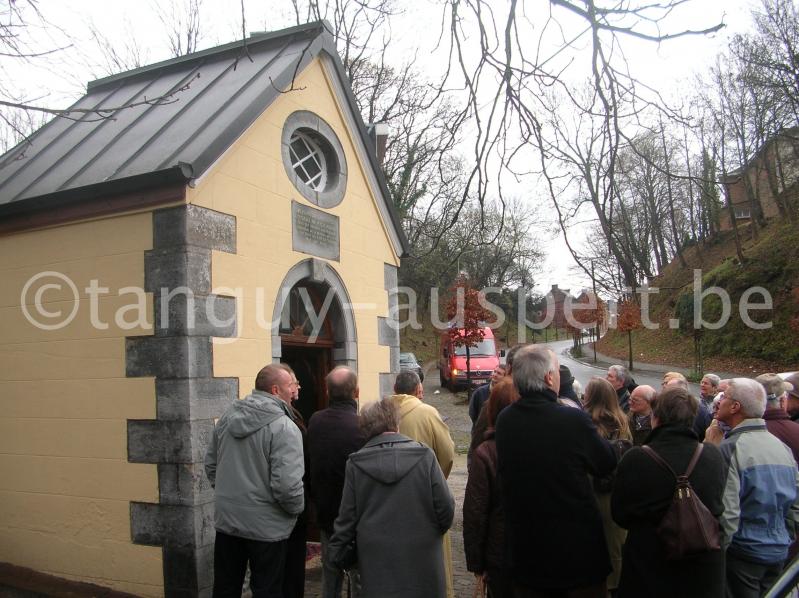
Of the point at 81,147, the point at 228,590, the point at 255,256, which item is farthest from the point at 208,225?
the point at 228,590

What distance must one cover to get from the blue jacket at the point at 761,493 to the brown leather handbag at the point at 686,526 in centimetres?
67

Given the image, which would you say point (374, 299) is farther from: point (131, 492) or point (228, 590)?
point (228, 590)

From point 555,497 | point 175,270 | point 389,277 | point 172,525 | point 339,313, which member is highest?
point 389,277

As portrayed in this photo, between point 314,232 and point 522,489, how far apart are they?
4.43 m

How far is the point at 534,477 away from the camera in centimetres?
326

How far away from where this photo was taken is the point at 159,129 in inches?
253

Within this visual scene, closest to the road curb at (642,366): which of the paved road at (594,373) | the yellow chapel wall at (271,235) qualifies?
the paved road at (594,373)

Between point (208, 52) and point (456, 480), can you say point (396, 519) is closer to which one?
point (208, 52)

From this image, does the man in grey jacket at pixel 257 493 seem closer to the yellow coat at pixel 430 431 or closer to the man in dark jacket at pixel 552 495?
the yellow coat at pixel 430 431

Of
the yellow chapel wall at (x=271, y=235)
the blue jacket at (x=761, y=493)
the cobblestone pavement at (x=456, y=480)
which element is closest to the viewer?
the blue jacket at (x=761, y=493)

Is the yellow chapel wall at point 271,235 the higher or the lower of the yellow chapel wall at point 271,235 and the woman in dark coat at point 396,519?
the higher

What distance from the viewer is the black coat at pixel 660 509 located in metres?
3.17

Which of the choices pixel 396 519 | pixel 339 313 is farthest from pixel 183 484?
pixel 339 313

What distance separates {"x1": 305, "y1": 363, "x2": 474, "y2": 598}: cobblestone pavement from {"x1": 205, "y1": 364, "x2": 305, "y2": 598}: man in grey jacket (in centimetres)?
145
